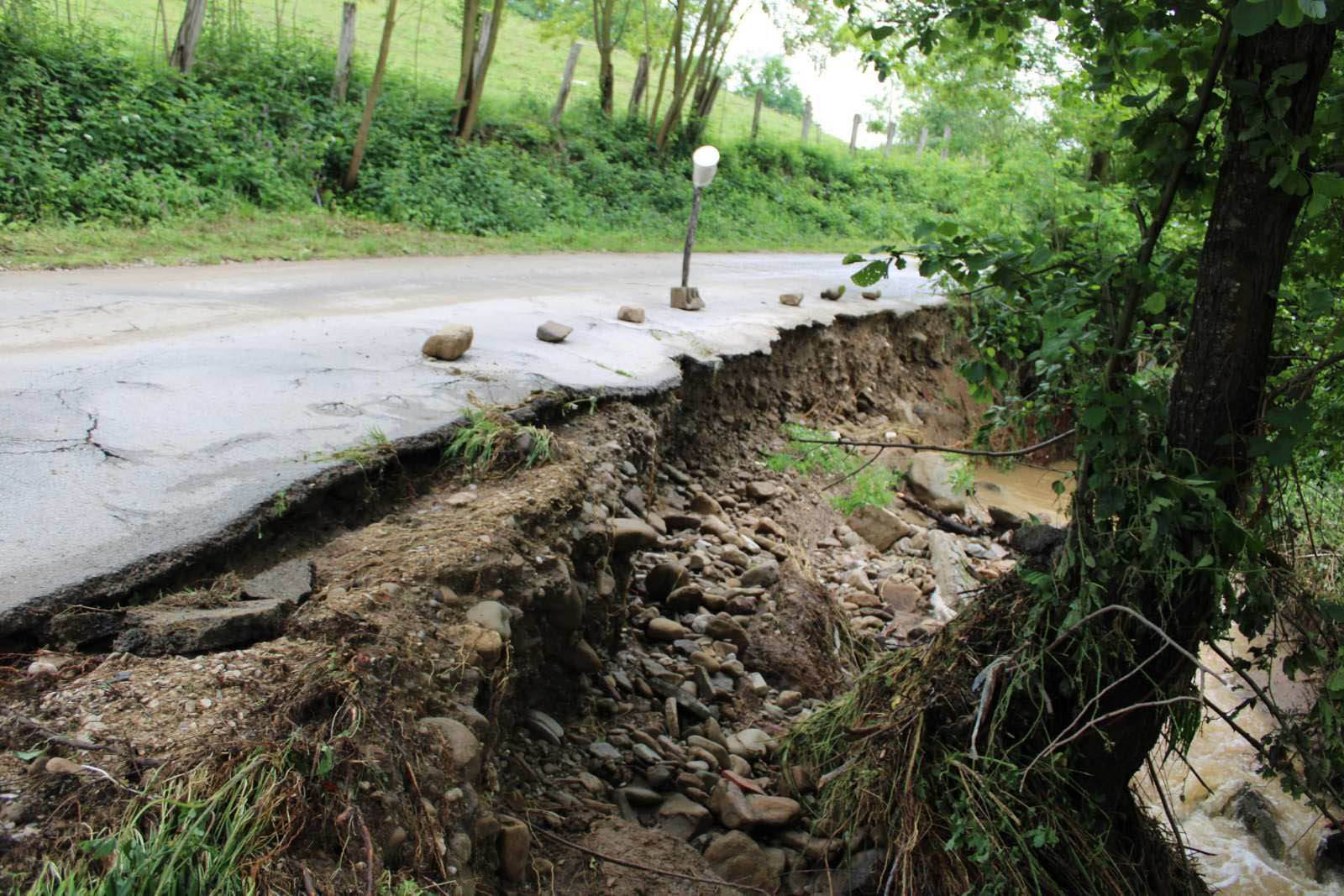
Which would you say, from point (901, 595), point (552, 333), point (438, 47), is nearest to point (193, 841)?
point (552, 333)

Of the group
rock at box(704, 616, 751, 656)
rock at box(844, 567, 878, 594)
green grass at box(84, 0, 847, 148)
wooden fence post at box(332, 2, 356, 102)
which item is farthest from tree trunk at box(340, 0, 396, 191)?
rock at box(704, 616, 751, 656)

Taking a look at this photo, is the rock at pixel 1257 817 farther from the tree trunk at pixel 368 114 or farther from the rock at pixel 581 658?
the tree trunk at pixel 368 114

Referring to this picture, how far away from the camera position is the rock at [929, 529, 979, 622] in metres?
6.71

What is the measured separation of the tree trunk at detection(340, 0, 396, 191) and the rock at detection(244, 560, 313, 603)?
34.2ft

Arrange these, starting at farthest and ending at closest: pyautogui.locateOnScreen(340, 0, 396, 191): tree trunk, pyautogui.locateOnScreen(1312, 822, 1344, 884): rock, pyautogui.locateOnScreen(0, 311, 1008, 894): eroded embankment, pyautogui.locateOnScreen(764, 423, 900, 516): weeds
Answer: pyautogui.locateOnScreen(340, 0, 396, 191): tree trunk → pyautogui.locateOnScreen(764, 423, 900, 516): weeds → pyautogui.locateOnScreen(1312, 822, 1344, 884): rock → pyautogui.locateOnScreen(0, 311, 1008, 894): eroded embankment

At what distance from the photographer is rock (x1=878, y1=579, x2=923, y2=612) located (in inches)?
260

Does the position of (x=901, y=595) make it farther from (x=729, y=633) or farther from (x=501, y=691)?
(x=501, y=691)

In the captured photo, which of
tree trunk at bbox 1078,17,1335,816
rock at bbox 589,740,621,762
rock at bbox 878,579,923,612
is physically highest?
tree trunk at bbox 1078,17,1335,816

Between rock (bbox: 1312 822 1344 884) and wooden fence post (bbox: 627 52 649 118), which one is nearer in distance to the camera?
rock (bbox: 1312 822 1344 884)

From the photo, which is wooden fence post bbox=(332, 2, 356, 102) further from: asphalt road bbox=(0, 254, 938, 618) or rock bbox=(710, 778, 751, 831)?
rock bbox=(710, 778, 751, 831)

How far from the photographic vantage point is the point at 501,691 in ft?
10.7

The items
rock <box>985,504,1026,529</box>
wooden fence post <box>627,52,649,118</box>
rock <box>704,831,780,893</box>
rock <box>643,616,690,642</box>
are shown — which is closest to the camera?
rock <box>704,831,780,893</box>

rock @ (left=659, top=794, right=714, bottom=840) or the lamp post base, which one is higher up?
the lamp post base

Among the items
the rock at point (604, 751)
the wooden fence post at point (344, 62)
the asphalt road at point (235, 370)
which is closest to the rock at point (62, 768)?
the asphalt road at point (235, 370)
